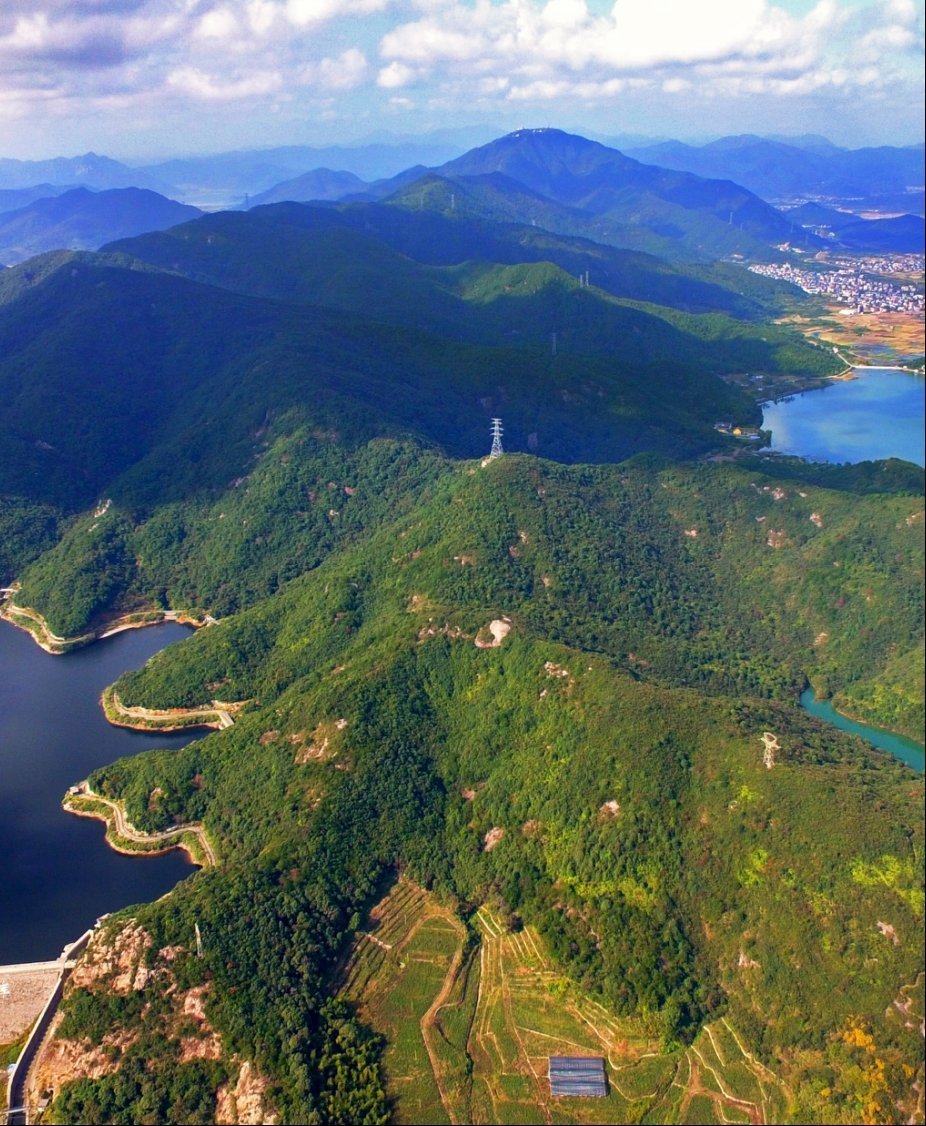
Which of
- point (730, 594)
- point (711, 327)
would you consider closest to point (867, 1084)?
point (730, 594)

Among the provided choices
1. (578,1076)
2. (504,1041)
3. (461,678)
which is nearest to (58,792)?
(461,678)

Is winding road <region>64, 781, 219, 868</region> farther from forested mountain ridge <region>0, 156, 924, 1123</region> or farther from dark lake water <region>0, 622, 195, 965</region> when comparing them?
forested mountain ridge <region>0, 156, 924, 1123</region>

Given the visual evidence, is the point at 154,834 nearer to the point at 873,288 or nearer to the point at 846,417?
the point at 846,417

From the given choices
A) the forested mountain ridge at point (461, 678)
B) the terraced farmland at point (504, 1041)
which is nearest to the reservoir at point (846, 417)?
the forested mountain ridge at point (461, 678)

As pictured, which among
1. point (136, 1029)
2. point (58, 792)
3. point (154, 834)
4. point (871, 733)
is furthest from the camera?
point (58, 792)

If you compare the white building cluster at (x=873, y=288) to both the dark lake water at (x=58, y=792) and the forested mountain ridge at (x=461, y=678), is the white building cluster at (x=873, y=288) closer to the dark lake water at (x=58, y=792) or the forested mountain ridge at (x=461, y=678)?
the forested mountain ridge at (x=461, y=678)
